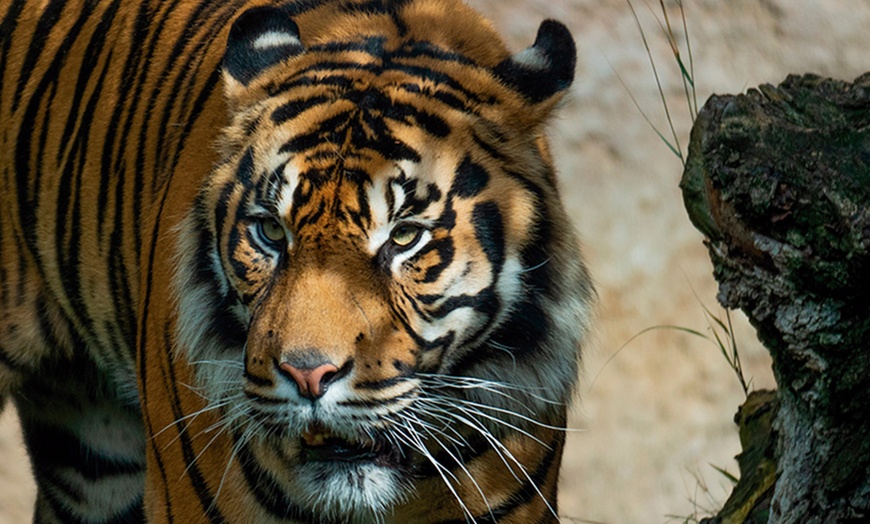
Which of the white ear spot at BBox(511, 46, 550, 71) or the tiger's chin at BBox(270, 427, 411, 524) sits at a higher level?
the white ear spot at BBox(511, 46, 550, 71)

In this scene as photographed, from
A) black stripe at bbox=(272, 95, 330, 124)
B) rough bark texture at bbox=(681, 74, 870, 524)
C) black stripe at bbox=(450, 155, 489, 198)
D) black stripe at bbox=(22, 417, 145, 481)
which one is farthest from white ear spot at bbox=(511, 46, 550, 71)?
black stripe at bbox=(22, 417, 145, 481)

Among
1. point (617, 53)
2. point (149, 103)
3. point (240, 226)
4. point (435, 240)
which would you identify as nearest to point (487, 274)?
point (435, 240)

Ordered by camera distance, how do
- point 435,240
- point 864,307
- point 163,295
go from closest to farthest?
point 864,307 < point 435,240 < point 163,295

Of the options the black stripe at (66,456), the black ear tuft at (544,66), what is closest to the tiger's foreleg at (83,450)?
the black stripe at (66,456)

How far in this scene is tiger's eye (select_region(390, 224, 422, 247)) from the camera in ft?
7.86

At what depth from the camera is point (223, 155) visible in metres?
2.65

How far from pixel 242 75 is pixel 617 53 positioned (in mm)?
2546

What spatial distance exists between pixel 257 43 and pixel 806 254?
1.28 meters

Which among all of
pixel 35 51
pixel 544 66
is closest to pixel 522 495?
pixel 544 66

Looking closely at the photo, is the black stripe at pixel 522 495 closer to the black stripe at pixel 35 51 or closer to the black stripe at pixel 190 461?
the black stripe at pixel 190 461

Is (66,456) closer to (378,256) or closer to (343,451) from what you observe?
(343,451)

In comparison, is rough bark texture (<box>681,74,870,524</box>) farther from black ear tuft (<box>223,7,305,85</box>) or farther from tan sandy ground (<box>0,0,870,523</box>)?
tan sandy ground (<box>0,0,870,523</box>)

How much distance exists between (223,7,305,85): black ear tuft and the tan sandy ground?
7.59 feet

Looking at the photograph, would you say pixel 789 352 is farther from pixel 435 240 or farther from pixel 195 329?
pixel 195 329
